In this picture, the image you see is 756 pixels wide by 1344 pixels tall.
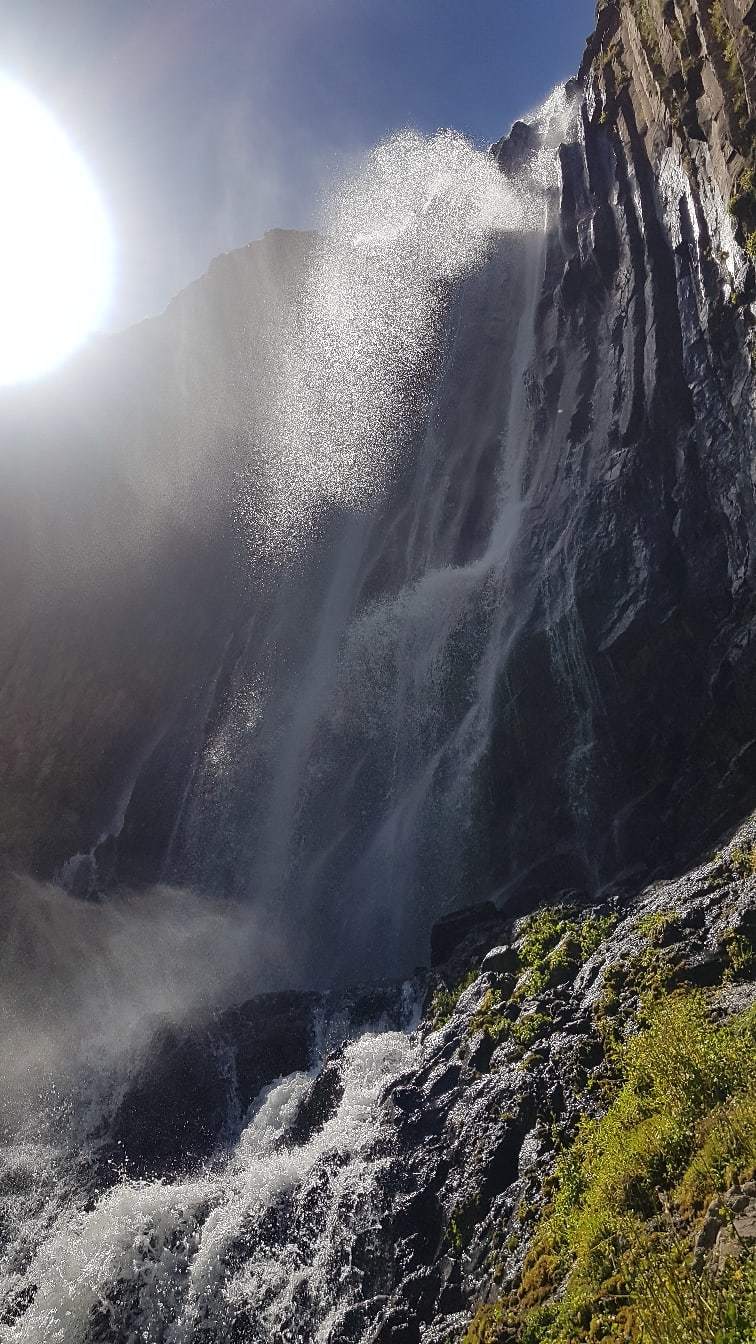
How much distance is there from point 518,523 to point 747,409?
9672 millimetres

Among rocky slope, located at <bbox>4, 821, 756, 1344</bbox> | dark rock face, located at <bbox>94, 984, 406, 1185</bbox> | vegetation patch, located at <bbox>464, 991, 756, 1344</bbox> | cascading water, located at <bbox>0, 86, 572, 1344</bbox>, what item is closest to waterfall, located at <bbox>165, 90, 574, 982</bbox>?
cascading water, located at <bbox>0, 86, 572, 1344</bbox>

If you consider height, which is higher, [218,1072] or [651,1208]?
[218,1072]

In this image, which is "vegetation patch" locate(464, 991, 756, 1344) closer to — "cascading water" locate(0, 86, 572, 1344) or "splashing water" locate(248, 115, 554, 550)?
"cascading water" locate(0, 86, 572, 1344)

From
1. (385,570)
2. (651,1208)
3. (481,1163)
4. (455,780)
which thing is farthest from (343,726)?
(651,1208)

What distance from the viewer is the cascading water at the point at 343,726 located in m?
12.6

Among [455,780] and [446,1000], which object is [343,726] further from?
[446,1000]

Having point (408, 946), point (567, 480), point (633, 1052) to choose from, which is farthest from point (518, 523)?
point (633, 1052)

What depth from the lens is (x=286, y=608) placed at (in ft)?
113

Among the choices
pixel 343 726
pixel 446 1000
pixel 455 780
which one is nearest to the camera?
pixel 446 1000

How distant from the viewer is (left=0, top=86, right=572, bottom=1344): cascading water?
41.4ft

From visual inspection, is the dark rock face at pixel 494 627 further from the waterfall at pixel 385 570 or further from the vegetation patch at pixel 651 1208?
the vegetation patch at pixel 651 1208

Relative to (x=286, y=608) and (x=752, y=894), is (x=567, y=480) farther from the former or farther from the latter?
(x=752, y=894)

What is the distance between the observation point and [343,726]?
2762cm

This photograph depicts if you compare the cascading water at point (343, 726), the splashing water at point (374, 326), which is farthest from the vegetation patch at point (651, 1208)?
the splashing water at point (374, 326)
